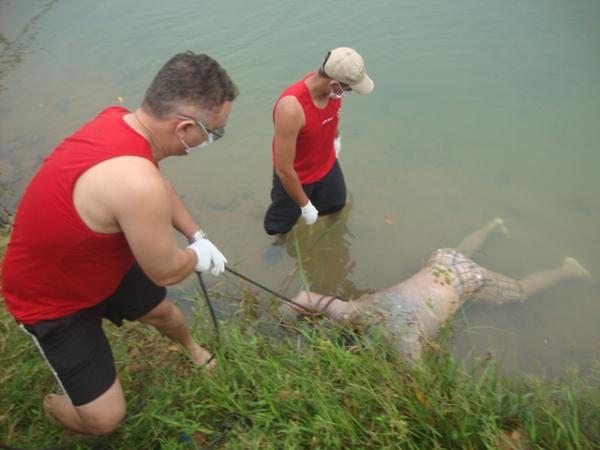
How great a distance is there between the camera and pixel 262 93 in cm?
554

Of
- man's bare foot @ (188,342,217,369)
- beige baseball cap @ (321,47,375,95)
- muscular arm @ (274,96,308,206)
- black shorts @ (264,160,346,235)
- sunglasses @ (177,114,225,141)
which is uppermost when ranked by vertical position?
sunglasses @ (177,114,225,141)

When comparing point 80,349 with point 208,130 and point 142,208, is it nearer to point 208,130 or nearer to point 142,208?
point 142,208

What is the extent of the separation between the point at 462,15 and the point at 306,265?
4.75 m

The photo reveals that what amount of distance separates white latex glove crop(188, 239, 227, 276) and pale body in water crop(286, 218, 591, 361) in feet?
2.56

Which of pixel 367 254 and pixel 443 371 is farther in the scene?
pixel 367 254

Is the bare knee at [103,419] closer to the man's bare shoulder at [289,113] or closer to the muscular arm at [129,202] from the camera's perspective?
the muscular arm at [129,202]

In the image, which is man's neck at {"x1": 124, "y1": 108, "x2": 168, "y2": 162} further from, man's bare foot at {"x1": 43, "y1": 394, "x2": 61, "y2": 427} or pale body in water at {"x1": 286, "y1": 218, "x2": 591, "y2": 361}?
pale body in water at {"x1": 286, "y1": 218, "x2": 591, "y2": 361}

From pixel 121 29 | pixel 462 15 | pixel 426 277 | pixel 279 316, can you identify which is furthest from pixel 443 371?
pixel 121 29

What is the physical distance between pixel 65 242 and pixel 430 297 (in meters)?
2.17

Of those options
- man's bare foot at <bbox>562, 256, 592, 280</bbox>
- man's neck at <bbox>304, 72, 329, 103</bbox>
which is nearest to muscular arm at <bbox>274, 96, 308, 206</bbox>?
man's neck at <bbox>304, 72, 329, 103</bbox>

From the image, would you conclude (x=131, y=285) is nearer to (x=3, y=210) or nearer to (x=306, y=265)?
(x=306, y=265)

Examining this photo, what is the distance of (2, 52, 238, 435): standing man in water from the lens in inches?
57.1

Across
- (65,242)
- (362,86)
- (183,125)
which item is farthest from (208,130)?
(362,86)

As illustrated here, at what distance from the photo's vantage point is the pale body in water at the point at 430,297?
2.62 meters
